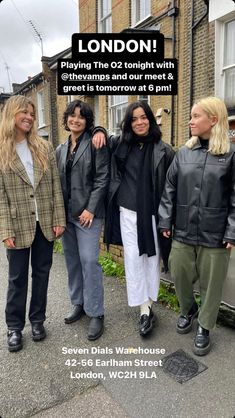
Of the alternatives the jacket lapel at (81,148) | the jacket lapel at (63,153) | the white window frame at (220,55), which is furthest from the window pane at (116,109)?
the jacket lapel at (81,148)

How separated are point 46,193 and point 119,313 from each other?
139 centimetres

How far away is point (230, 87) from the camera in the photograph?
26.3 ft

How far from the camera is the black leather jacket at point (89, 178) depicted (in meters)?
2.82

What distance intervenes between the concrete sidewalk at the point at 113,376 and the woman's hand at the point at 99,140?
63.2 inches

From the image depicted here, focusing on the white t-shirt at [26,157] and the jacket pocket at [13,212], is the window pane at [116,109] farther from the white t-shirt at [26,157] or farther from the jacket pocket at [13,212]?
the jacket pocket at [13,212]

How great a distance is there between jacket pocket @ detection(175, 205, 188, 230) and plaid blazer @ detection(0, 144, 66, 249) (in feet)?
3.06

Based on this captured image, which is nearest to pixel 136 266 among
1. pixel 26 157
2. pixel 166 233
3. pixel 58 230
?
pixel 166 233

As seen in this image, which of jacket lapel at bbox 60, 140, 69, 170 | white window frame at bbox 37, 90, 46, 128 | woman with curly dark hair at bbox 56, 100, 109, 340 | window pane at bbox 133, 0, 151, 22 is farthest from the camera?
white window frame at bbox 37, 90, 46, 128

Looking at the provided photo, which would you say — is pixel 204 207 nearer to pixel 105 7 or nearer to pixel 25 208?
pixel 25 208

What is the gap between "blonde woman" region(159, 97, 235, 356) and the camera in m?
2.46

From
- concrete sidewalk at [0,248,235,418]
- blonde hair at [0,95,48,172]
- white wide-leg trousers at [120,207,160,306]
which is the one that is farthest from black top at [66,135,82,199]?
concrete sidewalk at [0,248,235,418]

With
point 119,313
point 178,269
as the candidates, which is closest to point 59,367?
point 119,313

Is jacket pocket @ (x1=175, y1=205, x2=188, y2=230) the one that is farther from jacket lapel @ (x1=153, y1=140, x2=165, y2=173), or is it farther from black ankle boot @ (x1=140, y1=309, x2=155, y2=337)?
black ankle boot @ (x1=140, y1=309, x2=155, y2=337)

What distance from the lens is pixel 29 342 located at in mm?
2885
